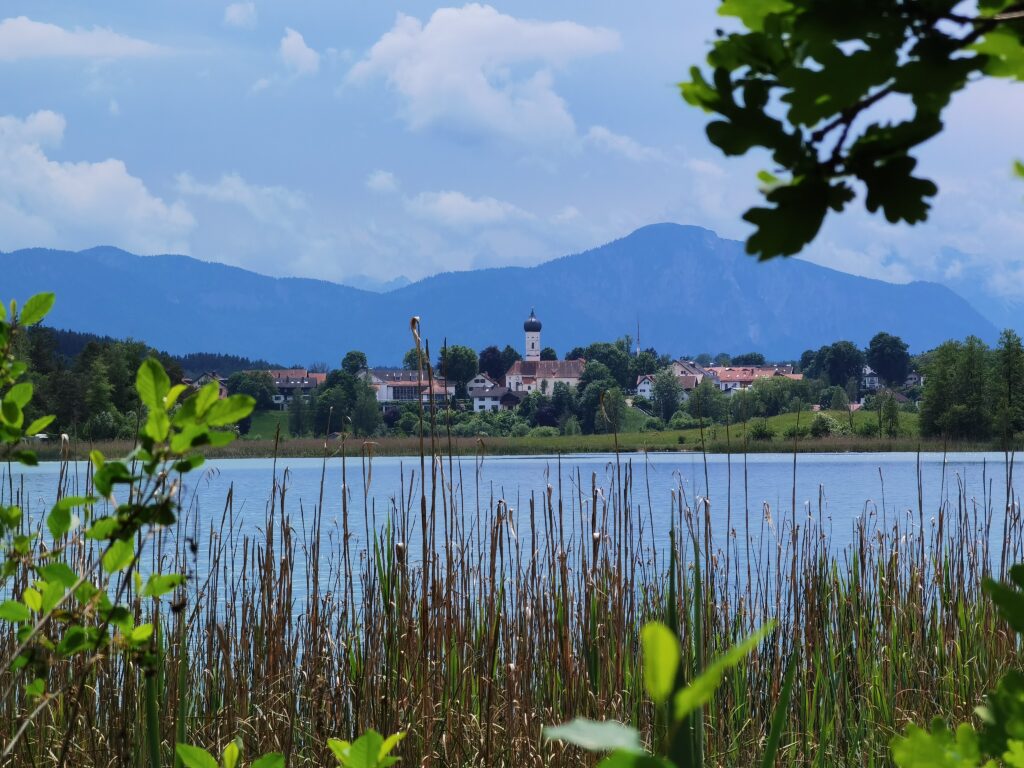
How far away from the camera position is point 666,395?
7675 cm

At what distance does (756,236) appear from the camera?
1.96 ft

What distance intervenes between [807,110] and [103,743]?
305 cm

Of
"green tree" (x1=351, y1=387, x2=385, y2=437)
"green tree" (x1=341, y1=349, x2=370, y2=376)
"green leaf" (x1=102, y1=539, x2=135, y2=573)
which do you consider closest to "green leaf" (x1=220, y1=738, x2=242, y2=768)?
"green leaf" (x1=102, y1=539, x2=135, y2=573)

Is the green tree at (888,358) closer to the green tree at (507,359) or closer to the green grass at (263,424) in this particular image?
the green tree at (507,359)

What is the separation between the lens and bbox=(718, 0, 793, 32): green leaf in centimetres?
62

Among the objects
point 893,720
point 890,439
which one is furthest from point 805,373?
point 893,720

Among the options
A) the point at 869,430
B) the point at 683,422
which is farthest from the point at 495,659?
the point at 683,422

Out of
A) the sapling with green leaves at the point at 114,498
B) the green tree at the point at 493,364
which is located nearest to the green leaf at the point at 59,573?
the sapling with green leaves at the point at 114,498

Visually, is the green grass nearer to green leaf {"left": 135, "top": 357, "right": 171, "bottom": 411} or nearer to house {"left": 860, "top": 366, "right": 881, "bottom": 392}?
house {"left": 860, "top": 366, "right": 881, "bottom": 392}

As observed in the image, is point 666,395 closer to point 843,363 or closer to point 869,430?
point 843,363

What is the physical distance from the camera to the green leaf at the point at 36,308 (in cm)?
118

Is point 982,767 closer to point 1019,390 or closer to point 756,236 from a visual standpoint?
point 756,236

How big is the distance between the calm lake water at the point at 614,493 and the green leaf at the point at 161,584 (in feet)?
6.53

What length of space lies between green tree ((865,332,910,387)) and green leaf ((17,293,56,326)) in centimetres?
10015
